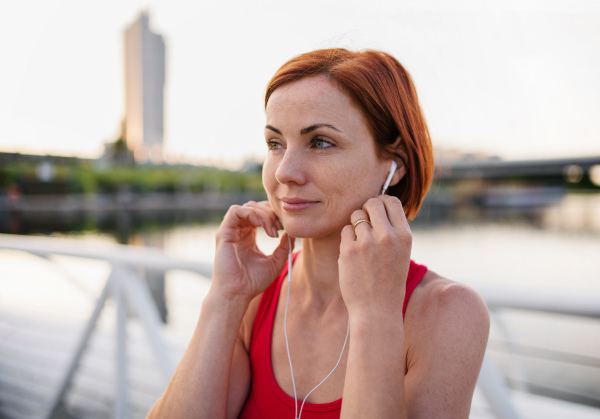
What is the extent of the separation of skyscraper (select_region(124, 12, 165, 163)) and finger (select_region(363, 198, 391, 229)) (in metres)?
97.8

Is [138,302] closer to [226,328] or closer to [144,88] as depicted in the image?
[226,328]

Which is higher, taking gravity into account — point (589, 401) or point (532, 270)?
point (589, 401)

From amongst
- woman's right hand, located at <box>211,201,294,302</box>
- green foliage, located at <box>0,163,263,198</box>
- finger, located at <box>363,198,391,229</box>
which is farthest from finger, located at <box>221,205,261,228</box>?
green foliage, located at <box>0,163,263,198</box>

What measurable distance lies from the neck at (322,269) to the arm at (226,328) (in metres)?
0.13

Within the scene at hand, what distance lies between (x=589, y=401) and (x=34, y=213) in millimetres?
40439

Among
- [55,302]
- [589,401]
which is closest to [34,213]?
[55,302]

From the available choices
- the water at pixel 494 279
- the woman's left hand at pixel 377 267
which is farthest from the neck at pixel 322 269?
the water at pixel 494 279

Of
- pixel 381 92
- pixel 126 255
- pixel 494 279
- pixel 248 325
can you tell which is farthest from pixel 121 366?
pixel 494 279

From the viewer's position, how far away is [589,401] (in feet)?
13.7

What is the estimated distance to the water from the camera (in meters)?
2.88

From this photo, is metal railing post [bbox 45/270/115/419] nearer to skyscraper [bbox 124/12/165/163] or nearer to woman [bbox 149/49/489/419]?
woman [bbox 149/49/489/419]

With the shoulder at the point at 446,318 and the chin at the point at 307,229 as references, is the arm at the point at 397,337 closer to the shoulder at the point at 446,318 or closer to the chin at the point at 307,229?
the shoulder at the point at 446,318

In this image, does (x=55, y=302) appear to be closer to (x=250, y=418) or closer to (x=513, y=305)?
(x=250, y=418)

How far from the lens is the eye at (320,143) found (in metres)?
1.32
